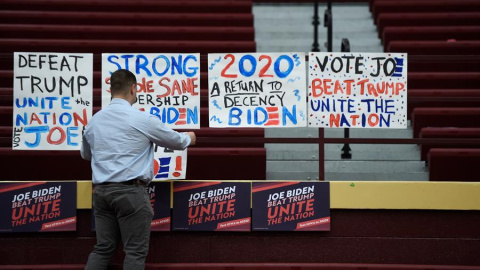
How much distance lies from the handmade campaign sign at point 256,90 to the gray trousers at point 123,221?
964 mm

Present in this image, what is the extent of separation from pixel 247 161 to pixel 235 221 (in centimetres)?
104

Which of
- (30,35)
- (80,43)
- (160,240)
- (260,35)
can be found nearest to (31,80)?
(160,240)

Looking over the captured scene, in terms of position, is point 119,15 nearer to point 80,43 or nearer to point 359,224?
point 80,43

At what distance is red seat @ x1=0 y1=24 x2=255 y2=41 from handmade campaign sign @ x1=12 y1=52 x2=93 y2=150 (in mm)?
2766

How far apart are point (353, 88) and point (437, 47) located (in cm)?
276

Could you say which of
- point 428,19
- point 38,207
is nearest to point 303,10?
point 428,19

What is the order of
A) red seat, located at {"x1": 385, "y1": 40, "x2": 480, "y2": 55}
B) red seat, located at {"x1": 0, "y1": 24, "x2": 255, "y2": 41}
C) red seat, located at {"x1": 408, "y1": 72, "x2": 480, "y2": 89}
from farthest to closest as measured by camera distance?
red seat, located at {"x1": 0, "y1": 24, "x2": 255, "y2": 41} < red seat, located at {"x1": 385, "y1": 40, "x2": 480, "y2": 55} < red seat, located at {"x1": 408, "y1": 72, "x2": 480, "y2": 89}

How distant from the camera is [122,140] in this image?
4359mm

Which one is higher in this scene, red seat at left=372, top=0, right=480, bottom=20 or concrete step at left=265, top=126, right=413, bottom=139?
red seat at left=372, top=0, right=480, bottom=20

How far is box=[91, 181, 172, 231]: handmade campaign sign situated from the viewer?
5.05m

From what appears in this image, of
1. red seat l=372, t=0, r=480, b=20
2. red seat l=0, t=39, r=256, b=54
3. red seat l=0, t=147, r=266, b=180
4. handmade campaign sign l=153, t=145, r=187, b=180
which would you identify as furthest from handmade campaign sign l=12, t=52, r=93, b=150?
A: red seat l=372, t=0, r=480, b=20

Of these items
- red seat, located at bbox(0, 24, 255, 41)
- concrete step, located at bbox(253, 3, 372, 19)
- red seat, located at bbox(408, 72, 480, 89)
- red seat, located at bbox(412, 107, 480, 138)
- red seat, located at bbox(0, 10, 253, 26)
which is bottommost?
red seat, located at bbox(412, 107, 480, 138)

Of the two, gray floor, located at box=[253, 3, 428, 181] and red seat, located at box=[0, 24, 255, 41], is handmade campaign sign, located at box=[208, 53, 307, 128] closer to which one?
gray floor, located at box=[253, 3, 428, 181]

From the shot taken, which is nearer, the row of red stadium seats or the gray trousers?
the gray trousers
